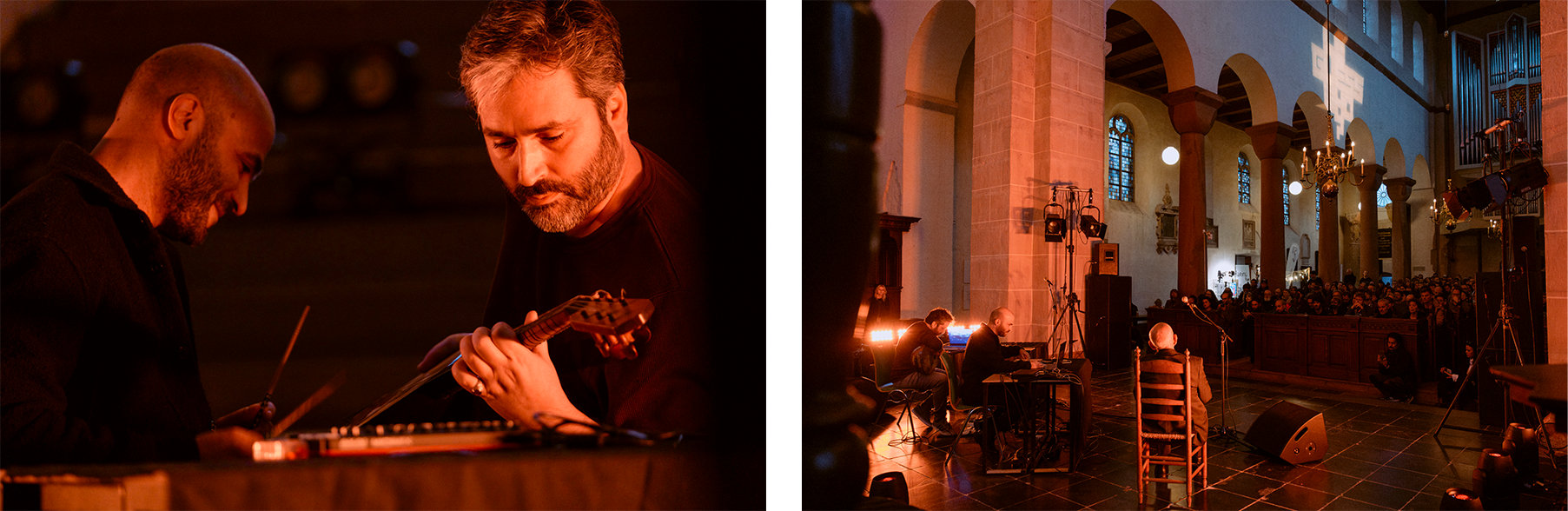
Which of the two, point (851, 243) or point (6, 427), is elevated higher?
point (851, 243)

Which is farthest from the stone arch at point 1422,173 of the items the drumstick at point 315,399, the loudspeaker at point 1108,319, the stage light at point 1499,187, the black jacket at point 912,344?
the drumstick at point 315,399

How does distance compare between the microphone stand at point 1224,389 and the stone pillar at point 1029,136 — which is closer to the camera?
the microphone stand at point 1224,389

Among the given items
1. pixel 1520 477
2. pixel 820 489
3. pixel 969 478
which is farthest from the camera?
pixel 969 478

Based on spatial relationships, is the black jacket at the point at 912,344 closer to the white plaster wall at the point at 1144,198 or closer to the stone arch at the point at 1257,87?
the stone arch at the point at 1257,87

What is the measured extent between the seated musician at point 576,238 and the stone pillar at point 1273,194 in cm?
1214

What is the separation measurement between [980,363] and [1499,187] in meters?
3.98

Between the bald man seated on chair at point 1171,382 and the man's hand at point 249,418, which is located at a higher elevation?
the man's hand at point 249,418

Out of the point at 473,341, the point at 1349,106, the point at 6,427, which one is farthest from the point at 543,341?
the point at 1349,106

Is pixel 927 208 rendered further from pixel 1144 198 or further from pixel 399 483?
pixel 1144 198

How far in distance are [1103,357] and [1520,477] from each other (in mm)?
4273

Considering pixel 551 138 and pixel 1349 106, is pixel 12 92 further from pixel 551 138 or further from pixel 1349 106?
pixel 1349 106

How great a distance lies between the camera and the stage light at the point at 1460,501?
2.67 metres

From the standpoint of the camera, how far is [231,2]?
64.7 inches

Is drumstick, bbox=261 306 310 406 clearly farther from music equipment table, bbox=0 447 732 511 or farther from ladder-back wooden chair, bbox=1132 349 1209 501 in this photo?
ladder-back wooden chair, bbox=1132 349 1209 501
